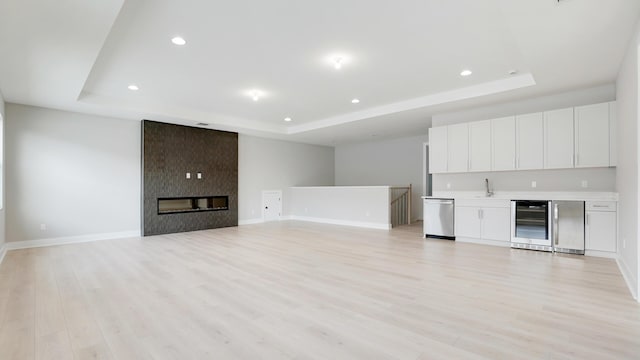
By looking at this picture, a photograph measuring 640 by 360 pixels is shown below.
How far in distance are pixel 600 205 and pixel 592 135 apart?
3.47 ft

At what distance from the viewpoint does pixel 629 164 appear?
336 cm

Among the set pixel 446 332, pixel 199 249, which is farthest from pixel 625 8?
pixel 199 249

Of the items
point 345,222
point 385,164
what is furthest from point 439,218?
point 385,164

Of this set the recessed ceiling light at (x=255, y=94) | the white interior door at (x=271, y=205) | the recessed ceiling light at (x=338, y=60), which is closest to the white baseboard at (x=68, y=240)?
the white interior door at (x=271, y=205)

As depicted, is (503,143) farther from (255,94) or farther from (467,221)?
(255,94)

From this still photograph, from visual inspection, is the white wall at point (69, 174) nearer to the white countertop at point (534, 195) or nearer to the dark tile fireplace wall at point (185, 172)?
the dark tile fireplace wall at point (185, 172)

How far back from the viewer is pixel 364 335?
2.26 m

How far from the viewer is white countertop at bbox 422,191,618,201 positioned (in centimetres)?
469

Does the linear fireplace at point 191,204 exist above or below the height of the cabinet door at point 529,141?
below

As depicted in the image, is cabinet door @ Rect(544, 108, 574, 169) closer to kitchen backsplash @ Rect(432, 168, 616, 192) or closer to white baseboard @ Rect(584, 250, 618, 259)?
kitchen backsplash @ Rect(432, 168, 616, 192)

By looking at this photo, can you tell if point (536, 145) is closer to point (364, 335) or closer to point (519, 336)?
point (519, 336)

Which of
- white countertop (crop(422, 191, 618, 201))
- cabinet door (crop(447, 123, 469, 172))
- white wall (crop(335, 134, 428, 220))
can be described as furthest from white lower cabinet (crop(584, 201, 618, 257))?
white wall (crop(335, 134, 428, 220))

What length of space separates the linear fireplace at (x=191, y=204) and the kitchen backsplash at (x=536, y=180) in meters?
5.35

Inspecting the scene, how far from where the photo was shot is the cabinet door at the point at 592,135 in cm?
462
